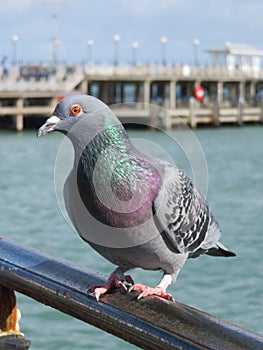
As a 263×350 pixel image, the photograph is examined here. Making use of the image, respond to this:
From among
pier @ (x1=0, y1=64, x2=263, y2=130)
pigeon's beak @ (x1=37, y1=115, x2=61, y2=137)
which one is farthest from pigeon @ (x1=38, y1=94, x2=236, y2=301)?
pier @ (x1=0, y1=64, x2=263, y2=130)

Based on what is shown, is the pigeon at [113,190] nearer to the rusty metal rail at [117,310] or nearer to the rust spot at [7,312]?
the rusty metal rail at [117,310]

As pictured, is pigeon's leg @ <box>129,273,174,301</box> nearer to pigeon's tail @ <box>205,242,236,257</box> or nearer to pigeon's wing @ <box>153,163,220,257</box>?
pigeon's wing @ <box>153,163,220,257</box>

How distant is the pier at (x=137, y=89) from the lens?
44844mm

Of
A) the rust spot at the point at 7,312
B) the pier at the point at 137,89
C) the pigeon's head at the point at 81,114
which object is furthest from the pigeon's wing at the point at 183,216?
the pier at the point at 137,89

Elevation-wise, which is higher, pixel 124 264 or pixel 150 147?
pixel 150 147

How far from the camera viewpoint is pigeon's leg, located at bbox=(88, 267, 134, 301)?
1.93 metres

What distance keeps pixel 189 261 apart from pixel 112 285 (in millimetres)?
11162

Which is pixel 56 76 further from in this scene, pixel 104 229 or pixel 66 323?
pixel 104 229

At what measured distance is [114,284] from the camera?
2092mm

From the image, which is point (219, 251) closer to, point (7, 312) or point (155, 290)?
point (155, 290)

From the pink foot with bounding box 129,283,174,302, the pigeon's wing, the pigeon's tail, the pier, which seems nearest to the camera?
the pink foot with bounding box 129,283,174,302

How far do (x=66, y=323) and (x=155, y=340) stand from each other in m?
7.93

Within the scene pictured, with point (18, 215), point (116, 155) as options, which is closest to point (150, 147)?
point (116, 155)

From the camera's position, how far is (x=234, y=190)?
72.8 ft
